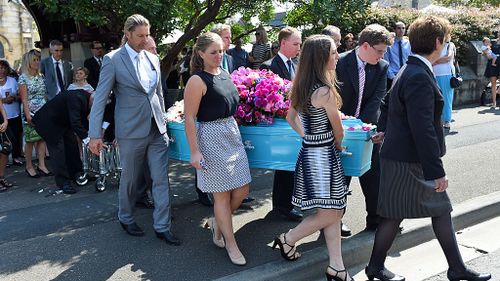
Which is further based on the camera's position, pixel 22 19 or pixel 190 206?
pixel 22 19

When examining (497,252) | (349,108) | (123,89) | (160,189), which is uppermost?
(123,89)

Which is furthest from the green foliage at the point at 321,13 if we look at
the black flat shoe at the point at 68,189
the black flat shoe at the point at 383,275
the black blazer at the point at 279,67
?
the black flat shoe at the point at 383,275

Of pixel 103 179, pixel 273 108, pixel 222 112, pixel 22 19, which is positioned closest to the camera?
pixel 222 112

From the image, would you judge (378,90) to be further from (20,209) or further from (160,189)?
(20,209)

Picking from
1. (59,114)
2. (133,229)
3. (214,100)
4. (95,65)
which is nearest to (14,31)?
(95,65)

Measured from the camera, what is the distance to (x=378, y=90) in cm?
485

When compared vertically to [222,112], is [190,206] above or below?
below

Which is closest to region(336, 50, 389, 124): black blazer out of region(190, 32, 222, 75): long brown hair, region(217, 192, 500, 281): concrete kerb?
region(217, 192, 500, 281): concrete kerb

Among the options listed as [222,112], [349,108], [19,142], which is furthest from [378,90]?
[19,142]

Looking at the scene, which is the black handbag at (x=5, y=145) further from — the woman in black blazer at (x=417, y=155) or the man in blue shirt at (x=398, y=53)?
the man in blue shirt at (x=398, y=53)

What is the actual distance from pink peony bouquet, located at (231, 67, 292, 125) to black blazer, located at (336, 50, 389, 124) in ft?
1.82

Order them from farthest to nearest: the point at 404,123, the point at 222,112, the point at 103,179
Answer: the point at 103,179 → the point at 222,112 → the point at 404,123

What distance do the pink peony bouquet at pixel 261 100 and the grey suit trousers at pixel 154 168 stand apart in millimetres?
811

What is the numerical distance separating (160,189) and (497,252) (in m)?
3.13
